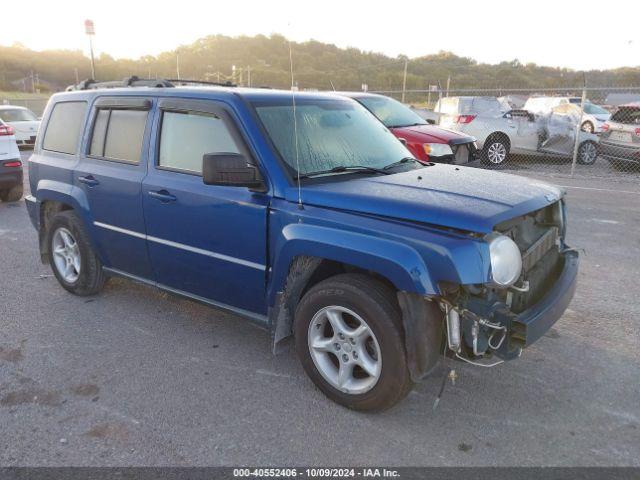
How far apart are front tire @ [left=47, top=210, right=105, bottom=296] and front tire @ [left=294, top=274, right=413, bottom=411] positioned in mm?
2383

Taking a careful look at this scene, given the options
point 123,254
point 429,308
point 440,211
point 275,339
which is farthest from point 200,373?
point 440,211

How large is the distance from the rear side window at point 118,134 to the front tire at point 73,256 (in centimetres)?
71

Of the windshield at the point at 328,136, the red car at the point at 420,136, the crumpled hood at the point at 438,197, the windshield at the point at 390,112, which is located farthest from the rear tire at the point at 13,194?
the crumpled hood at the point at 438,197

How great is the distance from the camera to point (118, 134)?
4297mm

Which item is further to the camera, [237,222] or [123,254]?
[123,254]

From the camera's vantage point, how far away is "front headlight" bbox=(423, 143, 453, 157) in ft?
29.9

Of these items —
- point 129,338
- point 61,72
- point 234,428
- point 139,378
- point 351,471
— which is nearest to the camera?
point 351,471

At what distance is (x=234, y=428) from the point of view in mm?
3010

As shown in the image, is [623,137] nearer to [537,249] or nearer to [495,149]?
[495,149]

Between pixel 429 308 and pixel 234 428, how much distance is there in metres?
1.25

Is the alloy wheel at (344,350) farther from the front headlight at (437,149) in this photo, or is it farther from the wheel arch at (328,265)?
the front headlight at (437,149)

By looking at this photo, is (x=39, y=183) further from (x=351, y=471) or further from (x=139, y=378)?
(x=351, y=471)

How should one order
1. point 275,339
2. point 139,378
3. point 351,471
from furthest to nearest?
1. point 139,378
2. point 275,339
3. point 351,471

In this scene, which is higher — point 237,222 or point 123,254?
point 237,222
